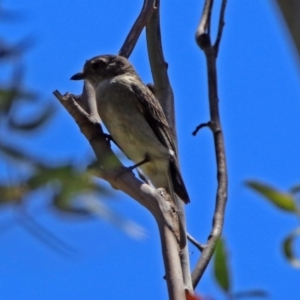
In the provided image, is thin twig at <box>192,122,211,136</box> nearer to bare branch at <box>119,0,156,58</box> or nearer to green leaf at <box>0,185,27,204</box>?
bare branch at <box>119,0,156,58</box>

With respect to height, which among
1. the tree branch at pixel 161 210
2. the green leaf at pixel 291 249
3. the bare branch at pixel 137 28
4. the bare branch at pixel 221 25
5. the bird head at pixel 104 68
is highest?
the bird head at pixel 104 68

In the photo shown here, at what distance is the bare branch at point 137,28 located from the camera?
4.16m

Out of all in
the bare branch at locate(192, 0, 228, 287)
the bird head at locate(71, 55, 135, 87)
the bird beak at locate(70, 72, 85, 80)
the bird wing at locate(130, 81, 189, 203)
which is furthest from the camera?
the bird head at locate(71, 55, 135, 87)

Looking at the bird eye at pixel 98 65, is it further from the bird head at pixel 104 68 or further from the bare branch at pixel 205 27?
the bare branch at pixel 205 27

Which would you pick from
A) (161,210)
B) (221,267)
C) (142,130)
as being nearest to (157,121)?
(142,130)

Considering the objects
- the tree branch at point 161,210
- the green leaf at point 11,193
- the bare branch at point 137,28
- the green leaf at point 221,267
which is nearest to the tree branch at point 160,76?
the bare branch at point 137,28

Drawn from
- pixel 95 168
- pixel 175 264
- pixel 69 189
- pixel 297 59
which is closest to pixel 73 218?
pixel 69 189

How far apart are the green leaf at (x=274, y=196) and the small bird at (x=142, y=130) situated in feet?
12.6

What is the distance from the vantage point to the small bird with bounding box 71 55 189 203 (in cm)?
516

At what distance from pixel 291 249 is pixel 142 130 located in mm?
4133

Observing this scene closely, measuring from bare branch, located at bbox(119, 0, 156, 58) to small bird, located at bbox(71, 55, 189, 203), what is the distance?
2.91ft

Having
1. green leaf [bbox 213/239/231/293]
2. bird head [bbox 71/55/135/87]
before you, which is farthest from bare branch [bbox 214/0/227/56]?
green leaf [bbox 213/239/231/293]

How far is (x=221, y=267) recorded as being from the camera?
1200mm

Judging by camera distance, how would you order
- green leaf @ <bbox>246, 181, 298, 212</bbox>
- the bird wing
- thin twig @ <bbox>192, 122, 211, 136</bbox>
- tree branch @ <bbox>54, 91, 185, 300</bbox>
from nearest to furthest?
green leaf @ <bbox>246, 181, 298, 212</bbox> → tree branch @ <bbox>54, 91, 185, 300</bbox> → thin twig @ <bbox>192, 122, 211, 136</bbox> → the bird wing
